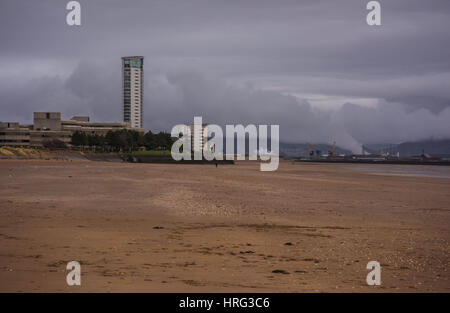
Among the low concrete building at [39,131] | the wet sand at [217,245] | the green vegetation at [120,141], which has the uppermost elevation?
the low concrete building at [39,131]

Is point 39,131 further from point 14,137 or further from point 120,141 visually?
point 120,141

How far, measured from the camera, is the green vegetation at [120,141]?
14050cm

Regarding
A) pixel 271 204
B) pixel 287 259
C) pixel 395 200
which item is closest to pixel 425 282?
pixel 287 259

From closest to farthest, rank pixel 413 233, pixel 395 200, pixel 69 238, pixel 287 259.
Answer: pixel 287 259 → pixel 69 238 → pixel 413 233 → pixel 395 200

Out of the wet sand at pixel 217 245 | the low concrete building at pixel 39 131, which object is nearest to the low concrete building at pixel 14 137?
the low concrete building at pixel 39 131

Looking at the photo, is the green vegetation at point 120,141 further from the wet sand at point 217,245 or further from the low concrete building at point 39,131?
the wet sand at point 217,245

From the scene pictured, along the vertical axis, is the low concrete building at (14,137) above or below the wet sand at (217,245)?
above

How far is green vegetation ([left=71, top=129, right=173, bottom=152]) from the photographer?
140 m

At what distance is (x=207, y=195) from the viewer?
27547mm

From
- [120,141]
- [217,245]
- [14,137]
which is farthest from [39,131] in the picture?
[217,245]

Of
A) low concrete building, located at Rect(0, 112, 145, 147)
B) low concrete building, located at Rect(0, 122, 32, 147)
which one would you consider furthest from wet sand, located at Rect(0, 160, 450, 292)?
low concrete building, located at Rect(0, 112, 145, 147)

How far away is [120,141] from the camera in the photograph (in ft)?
454

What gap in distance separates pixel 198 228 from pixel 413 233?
7.60 metres
